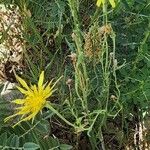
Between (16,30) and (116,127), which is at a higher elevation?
(16,30)

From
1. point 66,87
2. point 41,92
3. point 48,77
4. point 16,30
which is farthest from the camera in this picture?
point 16,30

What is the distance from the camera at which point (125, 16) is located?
1475 millimetres

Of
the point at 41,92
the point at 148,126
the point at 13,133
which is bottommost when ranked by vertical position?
the point at 148,126

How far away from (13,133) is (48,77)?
1.15ft

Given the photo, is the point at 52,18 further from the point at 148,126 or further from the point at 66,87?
the point at 148,126

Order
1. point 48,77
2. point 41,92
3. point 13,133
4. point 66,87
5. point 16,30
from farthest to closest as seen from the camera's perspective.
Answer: point 16,30
point 48,77
point 66,87
point 13,133
point 41,92

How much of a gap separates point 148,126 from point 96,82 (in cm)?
34

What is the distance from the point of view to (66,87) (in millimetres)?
1468

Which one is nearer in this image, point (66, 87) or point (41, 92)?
point (41, 92)

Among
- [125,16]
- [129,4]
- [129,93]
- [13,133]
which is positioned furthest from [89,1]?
[13,133]

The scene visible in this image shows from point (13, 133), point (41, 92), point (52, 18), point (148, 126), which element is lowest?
point (148, 126)

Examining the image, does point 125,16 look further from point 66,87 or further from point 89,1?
point 66,87

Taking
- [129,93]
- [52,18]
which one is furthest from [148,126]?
[52,18]

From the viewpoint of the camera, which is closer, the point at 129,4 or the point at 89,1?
the point at 129,4
